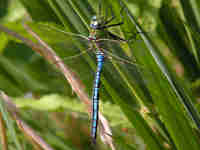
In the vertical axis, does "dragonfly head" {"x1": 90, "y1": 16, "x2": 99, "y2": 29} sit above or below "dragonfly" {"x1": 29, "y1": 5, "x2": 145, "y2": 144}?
above

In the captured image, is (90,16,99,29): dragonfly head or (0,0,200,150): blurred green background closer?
(0,0,200,150): blurred green background

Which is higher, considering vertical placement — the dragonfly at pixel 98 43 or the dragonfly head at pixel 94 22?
the dragonfly head at pixel 94 22

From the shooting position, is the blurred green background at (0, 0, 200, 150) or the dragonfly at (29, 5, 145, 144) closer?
the blurred green background at (0, 0, 200, 150)

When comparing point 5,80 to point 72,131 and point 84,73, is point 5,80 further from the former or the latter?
point 84,73

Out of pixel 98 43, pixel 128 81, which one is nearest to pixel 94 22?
pixel 98 43

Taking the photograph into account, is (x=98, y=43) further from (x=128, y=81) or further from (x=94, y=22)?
(x=128, y=81)
